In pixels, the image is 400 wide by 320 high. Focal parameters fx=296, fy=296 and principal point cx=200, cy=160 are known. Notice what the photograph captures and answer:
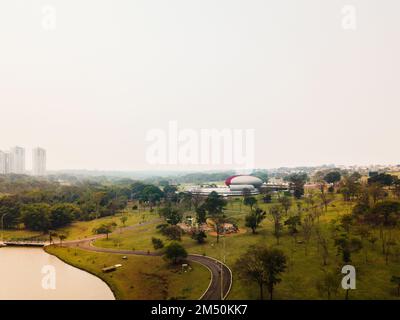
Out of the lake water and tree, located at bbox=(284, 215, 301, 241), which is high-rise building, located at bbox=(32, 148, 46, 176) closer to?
the lake water

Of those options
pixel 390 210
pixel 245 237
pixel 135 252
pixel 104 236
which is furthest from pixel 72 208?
pixel 390 210

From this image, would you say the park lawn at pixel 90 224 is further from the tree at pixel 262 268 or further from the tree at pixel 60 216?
the tree at pixel 262 268

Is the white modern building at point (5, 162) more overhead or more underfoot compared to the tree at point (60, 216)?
more overhead

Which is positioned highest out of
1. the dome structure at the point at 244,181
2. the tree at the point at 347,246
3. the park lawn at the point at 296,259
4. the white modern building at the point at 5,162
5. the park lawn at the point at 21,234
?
the white modern building at the point at 5,162

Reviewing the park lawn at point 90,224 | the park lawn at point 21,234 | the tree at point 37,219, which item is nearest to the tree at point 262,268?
the park lawn at point 90,224

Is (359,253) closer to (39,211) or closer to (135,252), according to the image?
(135,252)

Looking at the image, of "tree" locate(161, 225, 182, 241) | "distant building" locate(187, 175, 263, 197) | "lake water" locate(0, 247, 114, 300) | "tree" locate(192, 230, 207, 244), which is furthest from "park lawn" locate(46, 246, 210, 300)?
"distant building" locate(187, 175, 263, 197)
